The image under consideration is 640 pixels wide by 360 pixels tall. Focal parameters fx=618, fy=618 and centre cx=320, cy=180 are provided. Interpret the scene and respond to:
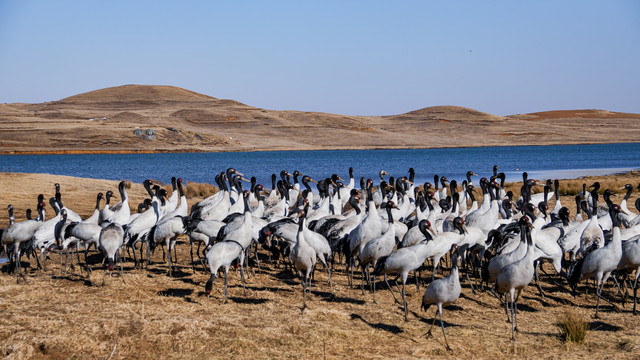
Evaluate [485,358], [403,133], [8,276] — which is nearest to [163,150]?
[403,133]

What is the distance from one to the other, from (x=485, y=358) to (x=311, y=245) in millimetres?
3942

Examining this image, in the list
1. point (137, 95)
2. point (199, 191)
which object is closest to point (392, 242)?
point (199, 191)

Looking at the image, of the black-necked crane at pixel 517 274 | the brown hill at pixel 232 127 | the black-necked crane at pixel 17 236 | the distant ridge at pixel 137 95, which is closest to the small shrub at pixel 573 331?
the black-necked crane at pixel 517 274

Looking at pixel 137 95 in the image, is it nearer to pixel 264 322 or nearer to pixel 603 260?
pixel 264 322

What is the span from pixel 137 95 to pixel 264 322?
14901 cm

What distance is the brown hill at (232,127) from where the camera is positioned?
82.6 m

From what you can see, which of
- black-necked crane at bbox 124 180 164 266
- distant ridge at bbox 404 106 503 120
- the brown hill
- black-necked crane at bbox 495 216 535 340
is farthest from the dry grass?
distant ridge at bbox 404 106 503 120

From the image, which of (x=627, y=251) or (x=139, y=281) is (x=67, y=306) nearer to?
(x=139, y=281)

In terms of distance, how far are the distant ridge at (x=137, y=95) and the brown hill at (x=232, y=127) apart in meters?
0.24

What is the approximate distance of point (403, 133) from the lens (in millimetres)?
117250

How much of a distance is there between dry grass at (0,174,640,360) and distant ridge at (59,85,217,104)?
13871 centimetres

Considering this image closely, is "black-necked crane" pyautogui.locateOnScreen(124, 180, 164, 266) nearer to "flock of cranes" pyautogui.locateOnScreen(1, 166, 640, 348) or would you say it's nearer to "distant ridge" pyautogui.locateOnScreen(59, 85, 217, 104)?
"flock of cranes" pyautogui.locateOnScreen(1, 166, 640, 348)

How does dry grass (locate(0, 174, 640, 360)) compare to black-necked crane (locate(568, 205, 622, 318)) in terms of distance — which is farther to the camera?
black-necked crane (locate(568, 205, 622, 318))

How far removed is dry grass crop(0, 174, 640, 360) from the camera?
6.98 metres
